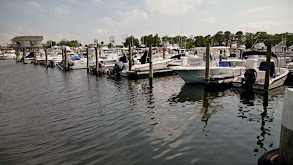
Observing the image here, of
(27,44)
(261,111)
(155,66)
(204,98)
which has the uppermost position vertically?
(27,44)

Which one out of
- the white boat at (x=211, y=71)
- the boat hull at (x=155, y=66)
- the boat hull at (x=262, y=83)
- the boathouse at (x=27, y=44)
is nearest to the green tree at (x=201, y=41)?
the boat hull at (x=155, y=66)

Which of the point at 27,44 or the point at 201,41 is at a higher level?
the point at 201,41

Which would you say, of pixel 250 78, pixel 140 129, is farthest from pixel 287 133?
pixel 250 78

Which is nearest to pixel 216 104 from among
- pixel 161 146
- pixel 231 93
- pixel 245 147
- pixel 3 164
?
pixel 231 93

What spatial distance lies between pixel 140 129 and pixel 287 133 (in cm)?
567

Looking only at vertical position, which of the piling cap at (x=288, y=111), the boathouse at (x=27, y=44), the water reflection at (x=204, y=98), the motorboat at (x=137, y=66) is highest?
the boathouse at (x=27, y=44)

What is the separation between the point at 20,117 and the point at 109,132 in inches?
206

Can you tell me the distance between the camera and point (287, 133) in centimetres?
389

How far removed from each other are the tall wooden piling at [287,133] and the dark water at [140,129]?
2.29 metres

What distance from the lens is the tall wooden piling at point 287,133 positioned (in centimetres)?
382

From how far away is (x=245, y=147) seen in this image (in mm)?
7062

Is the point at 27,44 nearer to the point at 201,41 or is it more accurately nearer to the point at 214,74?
the point at 201,41

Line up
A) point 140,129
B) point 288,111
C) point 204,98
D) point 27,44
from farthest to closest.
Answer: point 27,44 → point 204,98 → point 140,129 → point 288,111

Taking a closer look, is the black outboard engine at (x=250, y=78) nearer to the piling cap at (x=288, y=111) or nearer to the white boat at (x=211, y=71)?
the white boat at (x=211, y=71)
